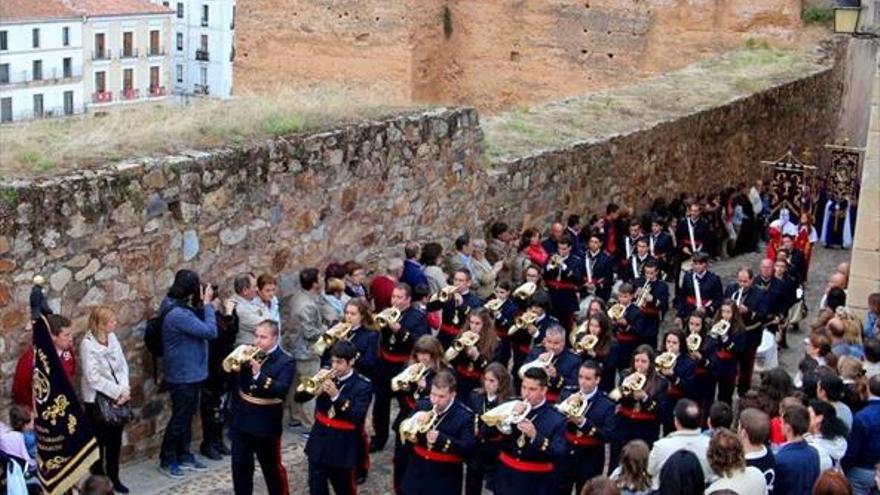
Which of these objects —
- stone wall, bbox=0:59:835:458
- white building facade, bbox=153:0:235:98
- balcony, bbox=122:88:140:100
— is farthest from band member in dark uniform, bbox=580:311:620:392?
white building facade, bbox=153:0:235:98

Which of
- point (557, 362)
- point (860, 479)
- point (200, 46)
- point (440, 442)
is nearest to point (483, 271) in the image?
point (557, 362)

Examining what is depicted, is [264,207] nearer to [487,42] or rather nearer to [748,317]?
[748,317]

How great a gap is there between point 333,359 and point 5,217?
228 cm

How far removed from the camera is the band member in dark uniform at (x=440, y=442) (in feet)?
29.5

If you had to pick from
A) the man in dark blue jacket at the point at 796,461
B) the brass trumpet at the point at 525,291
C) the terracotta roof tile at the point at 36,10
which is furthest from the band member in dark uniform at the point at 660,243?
the terracotta roof tile at the point at 36,10

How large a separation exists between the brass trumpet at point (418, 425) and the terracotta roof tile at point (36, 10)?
182 feet

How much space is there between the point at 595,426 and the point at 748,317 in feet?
13.1

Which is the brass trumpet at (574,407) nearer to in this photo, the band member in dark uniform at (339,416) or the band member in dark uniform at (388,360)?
the band member in dark uniform at (339,416)

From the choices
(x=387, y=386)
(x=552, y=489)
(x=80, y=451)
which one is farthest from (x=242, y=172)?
(x=552, y=489)

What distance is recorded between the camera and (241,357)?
9562 mm

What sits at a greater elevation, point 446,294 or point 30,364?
point 30,364

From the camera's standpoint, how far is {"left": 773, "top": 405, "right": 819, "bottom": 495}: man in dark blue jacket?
824cm

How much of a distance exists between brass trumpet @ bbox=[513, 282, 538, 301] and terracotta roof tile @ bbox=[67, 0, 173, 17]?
55.0m

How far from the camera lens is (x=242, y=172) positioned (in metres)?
11.2
